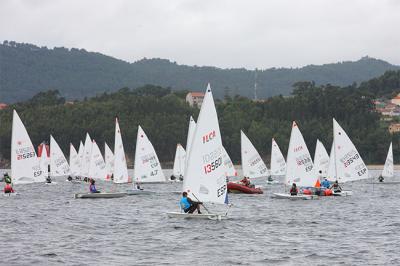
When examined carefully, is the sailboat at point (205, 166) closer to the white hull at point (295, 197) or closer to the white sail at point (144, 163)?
the white hull at point (295, 197)

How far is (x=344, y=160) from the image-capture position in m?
61.6

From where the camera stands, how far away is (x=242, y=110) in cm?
19312

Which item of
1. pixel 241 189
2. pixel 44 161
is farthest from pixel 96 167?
pixel 241 189

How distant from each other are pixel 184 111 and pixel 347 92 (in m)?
35.5

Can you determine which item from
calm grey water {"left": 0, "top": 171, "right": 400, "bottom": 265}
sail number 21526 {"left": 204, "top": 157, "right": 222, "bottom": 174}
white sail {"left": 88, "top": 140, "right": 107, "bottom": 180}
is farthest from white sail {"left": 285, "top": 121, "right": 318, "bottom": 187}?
white sail {"left": 88, "top": 140, "right": 107, "bottom": 180}

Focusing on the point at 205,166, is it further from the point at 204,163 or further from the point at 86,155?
the point at 86,155

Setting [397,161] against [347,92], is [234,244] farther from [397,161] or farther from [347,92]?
[347,92]

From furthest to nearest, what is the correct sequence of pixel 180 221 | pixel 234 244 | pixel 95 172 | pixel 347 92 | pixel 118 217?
pixel 347 92 < pixel 95 172 < pixel 118 217 < pixel 180 221 < pixel 234 244

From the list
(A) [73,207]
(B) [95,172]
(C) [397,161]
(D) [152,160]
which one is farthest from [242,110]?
(A) [73,207]

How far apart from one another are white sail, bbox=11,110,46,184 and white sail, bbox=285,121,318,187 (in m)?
16.5

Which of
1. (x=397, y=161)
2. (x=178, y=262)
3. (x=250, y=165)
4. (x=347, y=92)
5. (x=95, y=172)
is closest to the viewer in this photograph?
(x=178, y=262)

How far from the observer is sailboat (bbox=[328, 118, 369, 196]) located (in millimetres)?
61375

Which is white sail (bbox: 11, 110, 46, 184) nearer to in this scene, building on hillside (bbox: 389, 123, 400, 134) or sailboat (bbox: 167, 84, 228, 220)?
sailboat (bbox: 167, 84, 228, 220)

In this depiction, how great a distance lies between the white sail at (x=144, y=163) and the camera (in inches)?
2518
